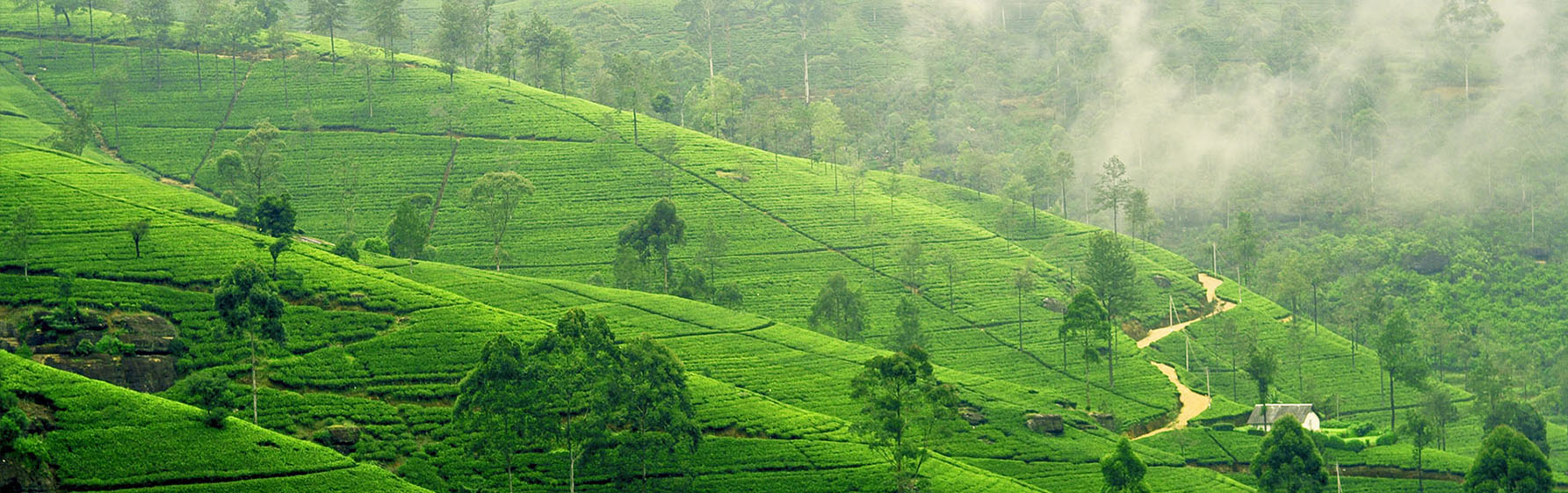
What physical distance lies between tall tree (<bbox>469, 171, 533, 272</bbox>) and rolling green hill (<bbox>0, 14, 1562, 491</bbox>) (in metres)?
3.75

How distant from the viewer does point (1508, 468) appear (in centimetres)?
7694

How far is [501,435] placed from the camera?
6688 cm

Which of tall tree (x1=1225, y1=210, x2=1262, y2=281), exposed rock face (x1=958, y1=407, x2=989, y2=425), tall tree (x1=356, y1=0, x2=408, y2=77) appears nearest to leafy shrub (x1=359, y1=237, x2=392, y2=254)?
tall tree (x1=356, y1=0, x2=408, y2=77)

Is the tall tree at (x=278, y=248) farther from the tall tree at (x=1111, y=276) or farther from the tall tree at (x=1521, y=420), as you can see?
the tall tree at (x=1521, y=420)

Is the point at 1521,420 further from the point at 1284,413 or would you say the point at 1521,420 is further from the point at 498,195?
the point at 498,195

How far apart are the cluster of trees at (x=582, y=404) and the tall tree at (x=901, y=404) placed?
1005 cm

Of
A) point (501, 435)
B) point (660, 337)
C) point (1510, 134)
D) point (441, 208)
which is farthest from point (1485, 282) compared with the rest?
point (501, 435)

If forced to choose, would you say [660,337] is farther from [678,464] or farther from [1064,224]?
[1064,224]

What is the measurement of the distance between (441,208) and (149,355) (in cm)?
5248

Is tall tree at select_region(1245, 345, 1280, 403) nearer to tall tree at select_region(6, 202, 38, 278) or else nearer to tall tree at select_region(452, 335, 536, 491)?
tall tree at select_region(452, 335, 536, 491)

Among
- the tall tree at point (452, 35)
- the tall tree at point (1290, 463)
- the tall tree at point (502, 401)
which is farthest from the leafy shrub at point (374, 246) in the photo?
the tall tree at point (1290, 463)

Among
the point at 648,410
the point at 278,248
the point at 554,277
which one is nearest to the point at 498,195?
the point at 554,277

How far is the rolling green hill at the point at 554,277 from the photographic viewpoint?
7519cm

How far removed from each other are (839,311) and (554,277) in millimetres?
24843
